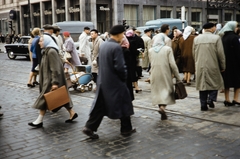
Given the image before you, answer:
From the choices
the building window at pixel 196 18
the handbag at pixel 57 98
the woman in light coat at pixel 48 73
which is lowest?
the handbag at pixel 57 98

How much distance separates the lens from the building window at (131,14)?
1474 inches

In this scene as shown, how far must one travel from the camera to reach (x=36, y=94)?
9.78 meters

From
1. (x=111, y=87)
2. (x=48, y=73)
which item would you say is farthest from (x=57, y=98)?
(x=111, y=87)

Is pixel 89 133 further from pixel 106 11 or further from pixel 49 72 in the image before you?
pixel 106 11

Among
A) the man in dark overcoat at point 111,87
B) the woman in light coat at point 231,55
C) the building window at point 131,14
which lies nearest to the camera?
the man in dark overcoat at point 111,87

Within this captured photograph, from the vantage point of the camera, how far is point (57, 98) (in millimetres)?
6117

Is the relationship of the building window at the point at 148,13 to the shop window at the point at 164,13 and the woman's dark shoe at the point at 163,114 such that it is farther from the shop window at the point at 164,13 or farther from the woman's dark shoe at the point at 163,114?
the woman's dark shoe at the point at 163,114

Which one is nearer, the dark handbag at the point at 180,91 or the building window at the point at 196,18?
the dark handbag at the point at 180,91

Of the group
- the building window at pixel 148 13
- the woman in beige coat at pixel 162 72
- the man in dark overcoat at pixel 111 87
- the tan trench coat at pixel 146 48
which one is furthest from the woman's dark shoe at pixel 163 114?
the building window at pixel 148 13

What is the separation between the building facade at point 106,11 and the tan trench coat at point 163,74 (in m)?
27.7

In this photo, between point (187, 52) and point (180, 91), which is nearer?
point (180, 91)

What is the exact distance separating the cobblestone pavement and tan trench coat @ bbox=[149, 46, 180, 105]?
44 centimetres

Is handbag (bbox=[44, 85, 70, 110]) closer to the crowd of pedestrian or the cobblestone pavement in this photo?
the crowd of pedestrian

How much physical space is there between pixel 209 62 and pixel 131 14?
31.7m
